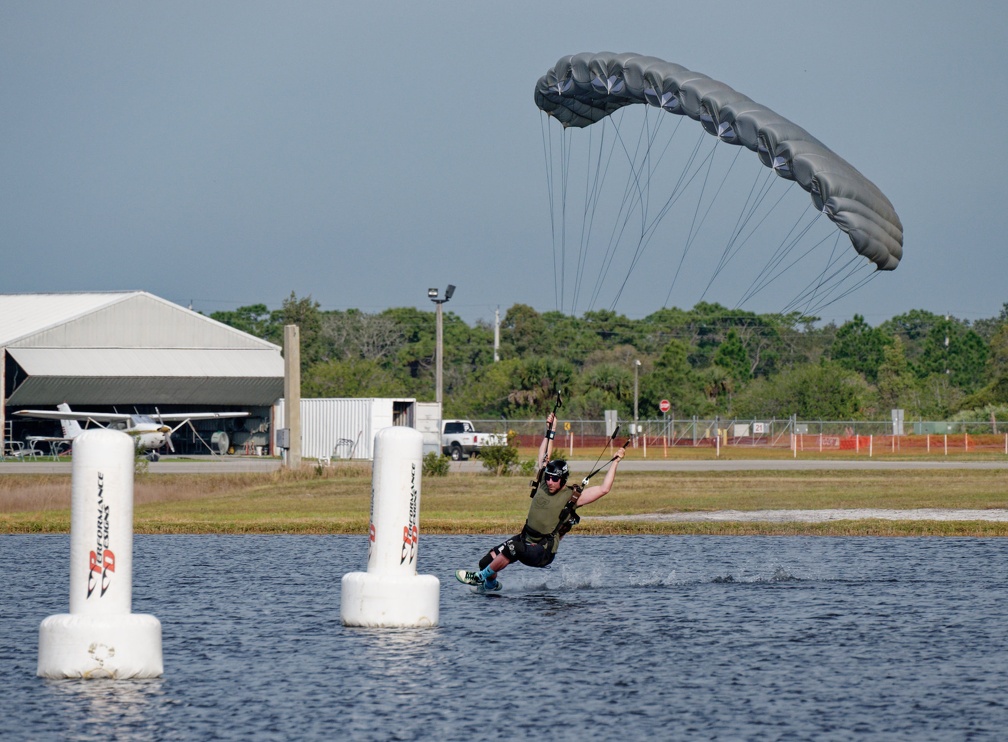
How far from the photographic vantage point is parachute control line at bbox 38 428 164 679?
12266mm

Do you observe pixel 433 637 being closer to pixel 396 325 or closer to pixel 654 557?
pixel 654 557

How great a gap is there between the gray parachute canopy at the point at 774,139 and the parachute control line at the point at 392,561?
12.6 m

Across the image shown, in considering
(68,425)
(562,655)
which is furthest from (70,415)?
(562,655)

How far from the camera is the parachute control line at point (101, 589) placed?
40.2 feet

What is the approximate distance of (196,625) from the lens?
15.2m

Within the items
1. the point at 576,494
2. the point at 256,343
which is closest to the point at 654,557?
the point at 576,494

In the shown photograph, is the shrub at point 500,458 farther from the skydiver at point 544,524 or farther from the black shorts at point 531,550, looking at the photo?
the black shorts at point 531,550

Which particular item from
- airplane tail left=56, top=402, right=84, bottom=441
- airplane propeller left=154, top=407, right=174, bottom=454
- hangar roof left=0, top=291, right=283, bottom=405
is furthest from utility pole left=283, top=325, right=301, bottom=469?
hangar roof left=0, top=291, right=283, bottom=405

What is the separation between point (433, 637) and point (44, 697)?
443 cm

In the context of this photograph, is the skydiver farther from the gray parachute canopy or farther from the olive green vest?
the gray parachute canopy

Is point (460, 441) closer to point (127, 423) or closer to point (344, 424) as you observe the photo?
point (344, 424)

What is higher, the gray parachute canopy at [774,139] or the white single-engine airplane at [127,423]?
the gray parachute canopy at [774,139]

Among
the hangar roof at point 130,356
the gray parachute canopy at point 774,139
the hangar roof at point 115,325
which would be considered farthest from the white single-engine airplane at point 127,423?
the gray parachute canopy at point 774,139

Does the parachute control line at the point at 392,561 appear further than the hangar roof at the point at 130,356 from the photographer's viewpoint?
No
